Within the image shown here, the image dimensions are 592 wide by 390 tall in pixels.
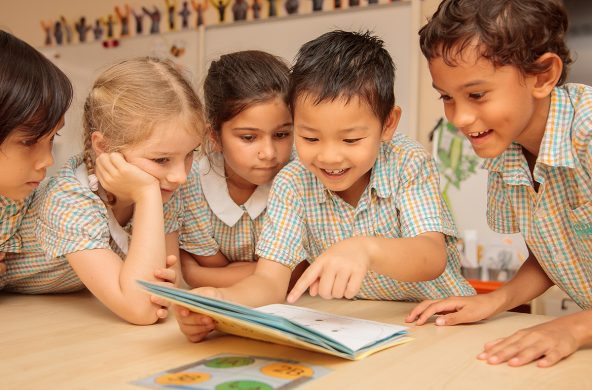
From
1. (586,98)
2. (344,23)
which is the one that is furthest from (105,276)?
(344,23)

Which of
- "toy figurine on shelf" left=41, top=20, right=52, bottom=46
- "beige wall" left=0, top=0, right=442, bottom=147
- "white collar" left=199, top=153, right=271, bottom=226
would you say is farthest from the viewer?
"toy figurine on shelf" left=41, top=20, right=52, bottom=46

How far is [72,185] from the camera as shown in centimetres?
110

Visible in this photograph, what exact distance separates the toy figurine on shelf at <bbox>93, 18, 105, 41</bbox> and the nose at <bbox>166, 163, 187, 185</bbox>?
2551mm

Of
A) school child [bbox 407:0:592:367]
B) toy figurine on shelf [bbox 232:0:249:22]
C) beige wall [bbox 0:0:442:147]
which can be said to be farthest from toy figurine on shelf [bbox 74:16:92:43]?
school child [bbox 407:0:592:367]

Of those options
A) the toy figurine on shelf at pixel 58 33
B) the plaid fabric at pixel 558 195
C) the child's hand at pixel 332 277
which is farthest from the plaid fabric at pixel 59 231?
the toy figurine on shelf at pixel 58 33

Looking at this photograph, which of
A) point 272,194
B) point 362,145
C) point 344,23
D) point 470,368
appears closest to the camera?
point 470,368

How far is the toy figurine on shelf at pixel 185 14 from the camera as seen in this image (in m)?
3.09

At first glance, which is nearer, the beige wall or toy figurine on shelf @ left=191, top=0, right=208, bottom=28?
the beige wall

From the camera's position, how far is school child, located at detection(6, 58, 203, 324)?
40.1 inches

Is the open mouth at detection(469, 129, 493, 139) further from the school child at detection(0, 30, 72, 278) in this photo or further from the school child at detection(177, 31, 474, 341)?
the school child at detection(0, 30, 72, 278)

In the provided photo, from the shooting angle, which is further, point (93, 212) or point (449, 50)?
point (93, 212)

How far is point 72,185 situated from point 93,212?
71 millimetres

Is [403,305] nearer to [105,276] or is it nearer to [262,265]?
[262,265]

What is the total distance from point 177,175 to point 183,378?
559 millimetres
